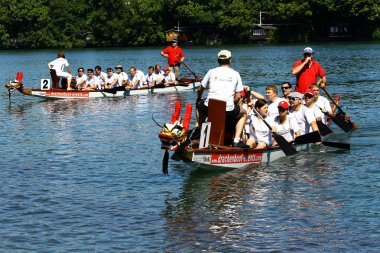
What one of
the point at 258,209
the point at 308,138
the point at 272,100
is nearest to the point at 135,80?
the point at 308,138

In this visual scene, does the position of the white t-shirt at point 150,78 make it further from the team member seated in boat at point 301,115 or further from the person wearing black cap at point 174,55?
the team member seated in boat at point 301,115

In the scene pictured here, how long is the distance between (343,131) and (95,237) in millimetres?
11771

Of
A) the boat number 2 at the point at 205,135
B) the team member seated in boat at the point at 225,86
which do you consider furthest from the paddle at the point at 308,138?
the boat number 2 at the point at 205,135

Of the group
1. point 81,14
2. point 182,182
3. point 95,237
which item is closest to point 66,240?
point 95,237

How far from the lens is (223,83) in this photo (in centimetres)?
1570

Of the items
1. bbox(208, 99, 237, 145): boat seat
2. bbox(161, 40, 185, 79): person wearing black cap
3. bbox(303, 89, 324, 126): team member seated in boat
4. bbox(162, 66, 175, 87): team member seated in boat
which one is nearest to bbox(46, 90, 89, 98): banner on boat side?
bbox(162, 66, 175, 87): team member seated in boat

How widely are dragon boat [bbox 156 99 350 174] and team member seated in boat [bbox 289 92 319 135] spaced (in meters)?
0.56

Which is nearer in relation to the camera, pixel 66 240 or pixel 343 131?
pixel 66 240

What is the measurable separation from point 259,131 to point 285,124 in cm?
68

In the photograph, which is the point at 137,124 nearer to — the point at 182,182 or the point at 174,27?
the point at 182,182

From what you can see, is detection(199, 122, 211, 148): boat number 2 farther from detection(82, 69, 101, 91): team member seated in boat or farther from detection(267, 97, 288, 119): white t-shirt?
detection(82, 69, 101, 91): team member seated in boat

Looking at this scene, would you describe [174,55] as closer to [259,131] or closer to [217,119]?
[259,131]

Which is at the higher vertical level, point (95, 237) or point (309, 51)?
point (309, 51)

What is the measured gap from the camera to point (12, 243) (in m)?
12.2
